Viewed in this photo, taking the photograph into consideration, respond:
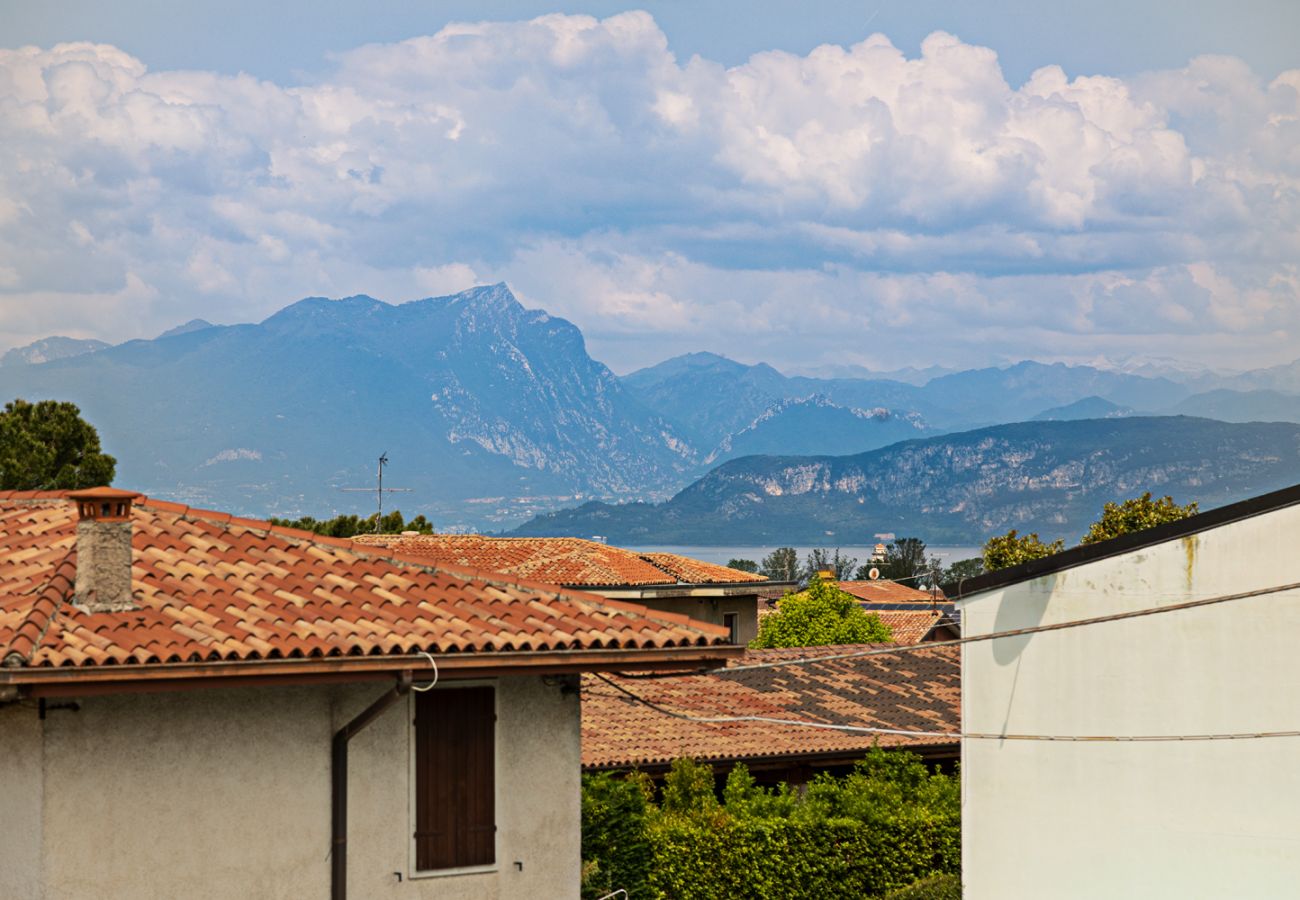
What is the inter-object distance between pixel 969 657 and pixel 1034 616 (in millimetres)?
1135

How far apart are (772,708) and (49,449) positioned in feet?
88.4

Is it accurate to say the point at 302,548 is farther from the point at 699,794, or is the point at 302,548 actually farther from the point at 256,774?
the point at 699,794

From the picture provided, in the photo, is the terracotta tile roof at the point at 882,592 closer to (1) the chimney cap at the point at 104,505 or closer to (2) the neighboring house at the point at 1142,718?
(2) the neighboring house at the point at 1142,718

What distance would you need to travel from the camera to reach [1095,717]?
1730cm

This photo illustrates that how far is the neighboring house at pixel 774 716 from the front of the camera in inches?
1049

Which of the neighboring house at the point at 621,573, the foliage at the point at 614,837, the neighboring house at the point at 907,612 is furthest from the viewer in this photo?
the neighboring house at the point at 907,612

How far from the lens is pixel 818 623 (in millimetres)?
50625

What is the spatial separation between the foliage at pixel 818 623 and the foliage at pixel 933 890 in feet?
86.4

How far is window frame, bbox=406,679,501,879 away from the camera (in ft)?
40.6

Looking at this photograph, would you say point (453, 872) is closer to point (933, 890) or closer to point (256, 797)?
point (256, 797)


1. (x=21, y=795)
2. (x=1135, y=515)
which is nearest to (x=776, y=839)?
(x=21, y=795)

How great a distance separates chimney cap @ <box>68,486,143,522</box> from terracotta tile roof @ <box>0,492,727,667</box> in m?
0.63

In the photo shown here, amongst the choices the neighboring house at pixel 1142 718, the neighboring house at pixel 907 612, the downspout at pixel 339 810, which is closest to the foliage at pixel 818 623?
the neighboring house at pixel 907 612

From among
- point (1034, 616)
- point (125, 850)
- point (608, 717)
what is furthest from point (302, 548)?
point (608, 717)
